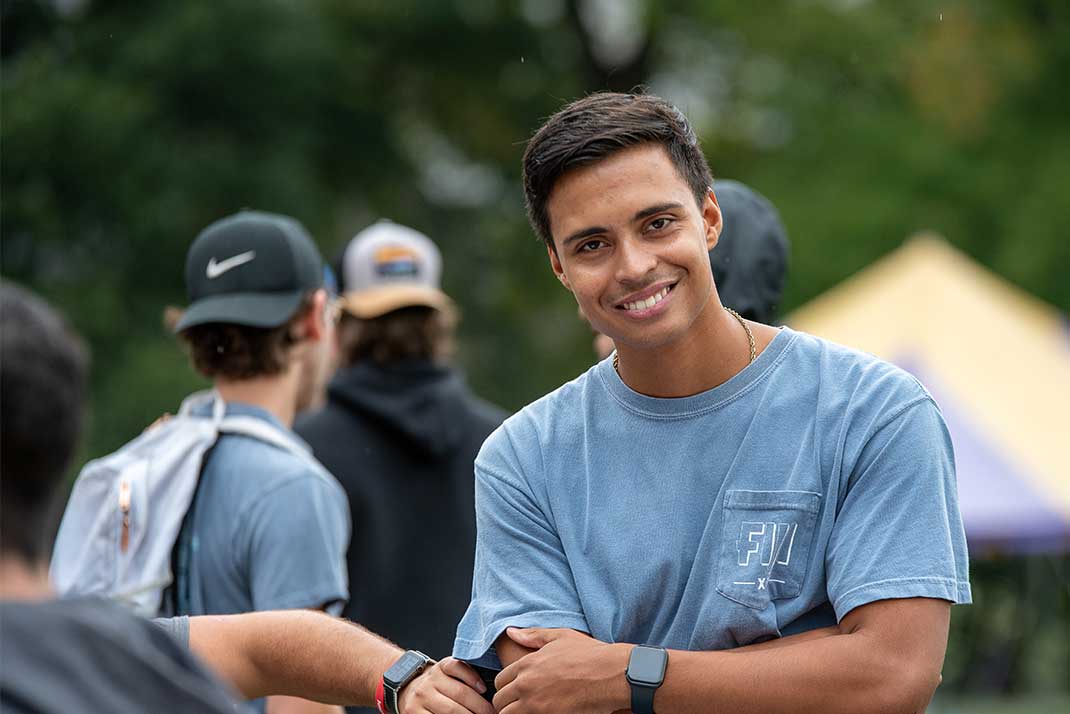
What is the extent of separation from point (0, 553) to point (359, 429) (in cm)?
361

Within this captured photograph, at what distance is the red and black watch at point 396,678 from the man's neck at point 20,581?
4.85 ft

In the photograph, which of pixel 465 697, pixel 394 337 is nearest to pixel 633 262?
pixel 465 697

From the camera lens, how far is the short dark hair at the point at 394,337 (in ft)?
18.6

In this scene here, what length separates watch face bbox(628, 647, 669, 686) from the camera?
2834 mm

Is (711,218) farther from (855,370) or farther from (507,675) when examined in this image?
(507,675)

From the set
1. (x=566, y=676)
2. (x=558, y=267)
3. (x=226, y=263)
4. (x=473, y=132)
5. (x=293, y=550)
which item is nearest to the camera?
(x=566, y=676)

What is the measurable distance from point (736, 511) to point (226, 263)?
2.07 metres

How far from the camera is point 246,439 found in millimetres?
4168

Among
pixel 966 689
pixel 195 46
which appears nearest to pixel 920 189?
pixel 966 689

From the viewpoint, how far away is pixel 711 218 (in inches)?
129

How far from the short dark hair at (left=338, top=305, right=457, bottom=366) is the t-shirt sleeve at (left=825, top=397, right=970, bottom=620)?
2953 millimetres

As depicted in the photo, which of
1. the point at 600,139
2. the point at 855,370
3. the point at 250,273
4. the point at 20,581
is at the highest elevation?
the point at 600,139

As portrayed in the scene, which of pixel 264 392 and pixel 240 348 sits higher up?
pixel 240 348

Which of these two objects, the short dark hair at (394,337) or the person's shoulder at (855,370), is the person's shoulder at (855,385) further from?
the short dark hair at (394,337)
